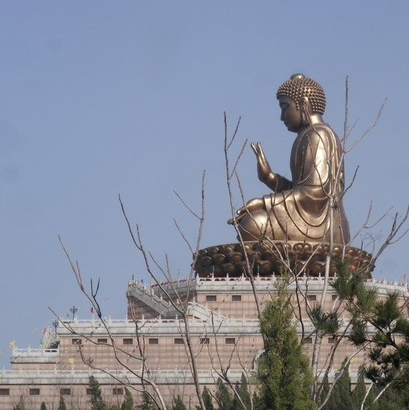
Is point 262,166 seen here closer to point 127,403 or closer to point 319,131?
point 319,131

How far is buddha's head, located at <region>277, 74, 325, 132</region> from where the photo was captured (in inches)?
1491

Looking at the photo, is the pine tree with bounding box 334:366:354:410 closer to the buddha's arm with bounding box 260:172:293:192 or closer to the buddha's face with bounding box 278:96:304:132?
the buddha's arm with bounding box 260:172:293:192

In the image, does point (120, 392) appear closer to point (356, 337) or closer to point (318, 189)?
point (318, 189)

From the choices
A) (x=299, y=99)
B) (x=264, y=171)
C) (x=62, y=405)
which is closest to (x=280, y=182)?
(x=264, y=171)

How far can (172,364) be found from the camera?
109ft

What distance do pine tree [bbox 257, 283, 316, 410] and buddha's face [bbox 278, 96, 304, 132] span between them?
24332 mm

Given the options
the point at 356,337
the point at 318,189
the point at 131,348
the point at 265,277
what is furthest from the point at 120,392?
the point at 356,337

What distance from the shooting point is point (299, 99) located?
37875 mm

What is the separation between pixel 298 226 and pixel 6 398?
31.3ft

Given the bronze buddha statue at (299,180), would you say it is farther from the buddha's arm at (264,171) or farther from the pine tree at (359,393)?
the pine tree at (359,393)

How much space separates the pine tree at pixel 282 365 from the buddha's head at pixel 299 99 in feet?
79.5

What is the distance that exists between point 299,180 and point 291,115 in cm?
340

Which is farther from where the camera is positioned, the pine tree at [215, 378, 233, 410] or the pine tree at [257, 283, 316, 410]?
the pine tree at [215, 378, 233, 410]

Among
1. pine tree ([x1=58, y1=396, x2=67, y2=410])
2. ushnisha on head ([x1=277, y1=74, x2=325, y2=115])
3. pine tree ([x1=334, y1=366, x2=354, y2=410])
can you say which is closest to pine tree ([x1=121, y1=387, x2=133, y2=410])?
pine tree ([x1=58, y1=396, x2=67, y2=410])
